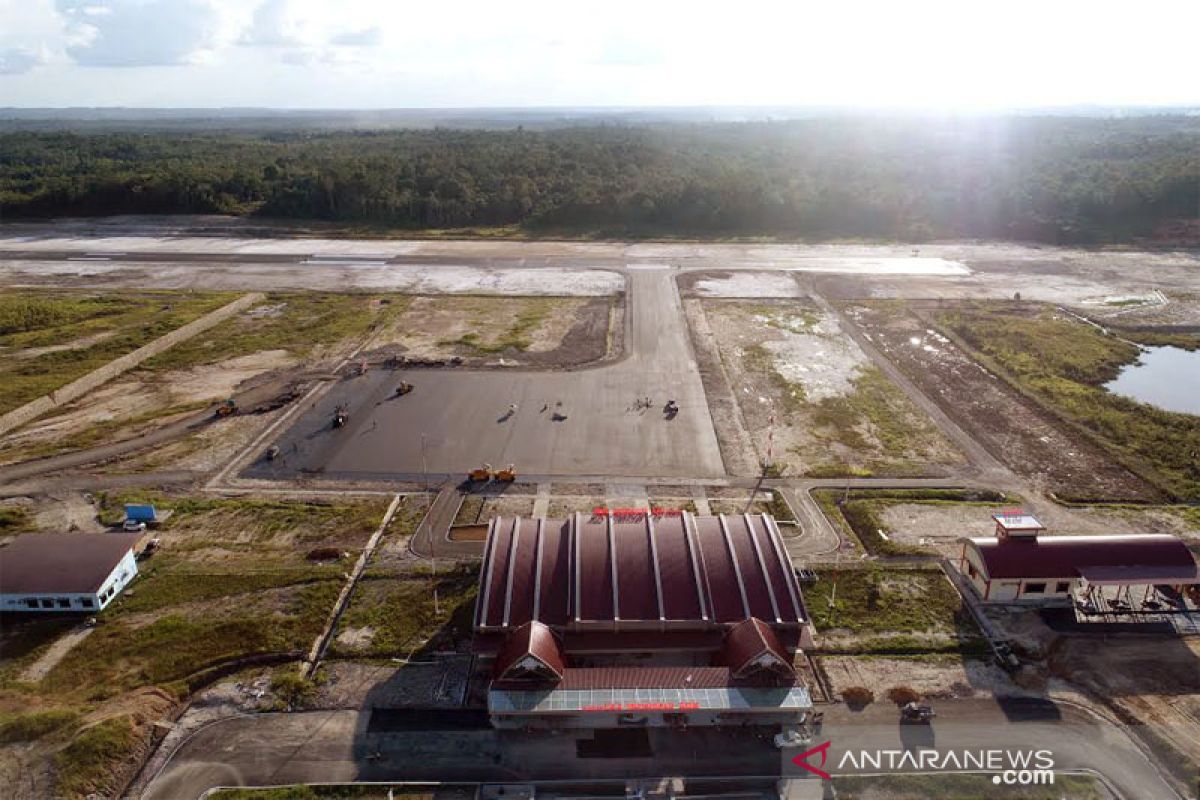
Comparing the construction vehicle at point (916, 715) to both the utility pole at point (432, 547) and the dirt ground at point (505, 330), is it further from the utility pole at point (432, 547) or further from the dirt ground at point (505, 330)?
the dirt ground at point (505, 330)

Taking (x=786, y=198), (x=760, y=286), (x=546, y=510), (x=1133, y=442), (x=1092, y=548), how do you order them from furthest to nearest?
(x=786, y=198) → (x=760, y=286) → (x=1133, y=442) → (x=546, y=510) → (x=1092, y=548)

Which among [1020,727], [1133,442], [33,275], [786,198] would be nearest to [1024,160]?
[786,198]

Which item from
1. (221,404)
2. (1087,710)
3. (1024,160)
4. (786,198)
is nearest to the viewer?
(1087,710)

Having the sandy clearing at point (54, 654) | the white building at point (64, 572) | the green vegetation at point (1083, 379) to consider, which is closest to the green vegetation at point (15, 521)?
the white building at point (64, 572)

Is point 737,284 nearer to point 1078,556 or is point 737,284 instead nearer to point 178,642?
point 1078,556

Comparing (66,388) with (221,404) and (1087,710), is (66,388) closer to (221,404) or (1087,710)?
(221,404)

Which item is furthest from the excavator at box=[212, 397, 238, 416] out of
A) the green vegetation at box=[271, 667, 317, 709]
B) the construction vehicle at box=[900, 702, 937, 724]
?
the construction vehicle at box=[900, 702, 937, 724]
